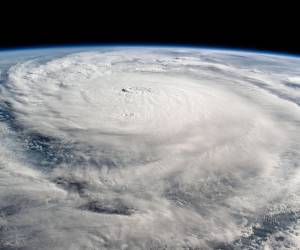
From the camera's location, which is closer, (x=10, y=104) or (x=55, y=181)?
(x=55, y=181)

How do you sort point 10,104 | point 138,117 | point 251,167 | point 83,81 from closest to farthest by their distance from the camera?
point 251,167
point 138,117
point 10,104
point 83,81

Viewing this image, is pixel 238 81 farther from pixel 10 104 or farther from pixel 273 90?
pixel 10 104

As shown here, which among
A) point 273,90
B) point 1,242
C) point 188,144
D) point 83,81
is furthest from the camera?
point 83,81

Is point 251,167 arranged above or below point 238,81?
below

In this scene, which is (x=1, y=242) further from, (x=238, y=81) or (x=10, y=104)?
(x=238, y=81)

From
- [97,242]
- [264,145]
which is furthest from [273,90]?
[97,242]

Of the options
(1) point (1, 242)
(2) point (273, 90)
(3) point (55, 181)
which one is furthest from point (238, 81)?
(1) point (1, 242)
